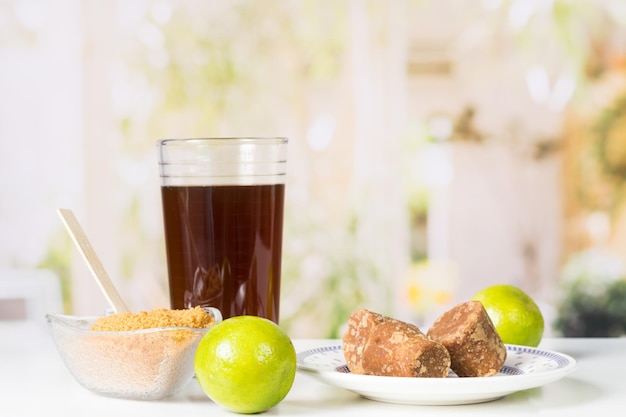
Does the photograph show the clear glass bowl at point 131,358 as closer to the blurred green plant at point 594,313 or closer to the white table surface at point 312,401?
the white table surface at point 312,401

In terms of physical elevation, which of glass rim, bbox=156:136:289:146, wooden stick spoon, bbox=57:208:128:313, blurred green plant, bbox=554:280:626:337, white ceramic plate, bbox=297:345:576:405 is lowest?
blurred green plant, bbox=554:280:626:337

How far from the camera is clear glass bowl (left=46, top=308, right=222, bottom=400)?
99 cm

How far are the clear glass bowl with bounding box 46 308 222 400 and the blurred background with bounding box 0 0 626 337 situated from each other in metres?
3.28

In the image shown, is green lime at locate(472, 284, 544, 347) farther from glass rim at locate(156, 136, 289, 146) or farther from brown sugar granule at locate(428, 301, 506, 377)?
glass rim at locate(156, 136, 289, 146)

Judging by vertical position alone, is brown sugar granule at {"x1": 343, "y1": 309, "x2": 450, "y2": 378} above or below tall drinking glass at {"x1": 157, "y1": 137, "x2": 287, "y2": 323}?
below

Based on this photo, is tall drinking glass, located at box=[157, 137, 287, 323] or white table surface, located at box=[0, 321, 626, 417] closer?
white table surface, located at box=[0, 321, 626, 417]

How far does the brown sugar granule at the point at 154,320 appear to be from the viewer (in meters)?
1.02

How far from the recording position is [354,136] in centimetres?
461

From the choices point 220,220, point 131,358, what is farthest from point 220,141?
point 131,358

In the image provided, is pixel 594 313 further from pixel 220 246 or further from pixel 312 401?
pixel 312 401

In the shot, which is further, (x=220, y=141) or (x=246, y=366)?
(x=220, y=141)

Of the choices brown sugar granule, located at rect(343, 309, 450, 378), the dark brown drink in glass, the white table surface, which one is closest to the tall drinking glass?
the dark brown drink in glass

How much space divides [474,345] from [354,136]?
12.0ft

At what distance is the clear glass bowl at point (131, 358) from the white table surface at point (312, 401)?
2 centimetres
